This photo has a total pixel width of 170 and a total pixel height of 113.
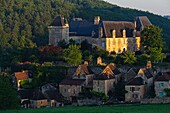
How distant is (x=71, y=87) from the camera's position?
57.9 metres

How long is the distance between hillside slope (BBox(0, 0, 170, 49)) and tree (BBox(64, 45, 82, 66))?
30.8 meters

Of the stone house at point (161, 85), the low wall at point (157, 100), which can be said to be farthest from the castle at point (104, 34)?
the low wall at point (157, 100)

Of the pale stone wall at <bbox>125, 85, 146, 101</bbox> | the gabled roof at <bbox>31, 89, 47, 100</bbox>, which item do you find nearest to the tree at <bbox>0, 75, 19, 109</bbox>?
the gabled roof at <bbox>31, 89, 47, 100</bbox>

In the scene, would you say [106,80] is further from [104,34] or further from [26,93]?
[104,34]

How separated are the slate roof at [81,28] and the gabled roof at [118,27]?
2.36m

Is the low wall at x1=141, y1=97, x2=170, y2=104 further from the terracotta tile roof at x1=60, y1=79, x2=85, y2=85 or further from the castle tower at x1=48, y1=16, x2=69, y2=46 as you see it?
the castle tower at x1=48, y1=16, x2=69, y2=46

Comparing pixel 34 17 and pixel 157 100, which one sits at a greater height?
pixel 34 17

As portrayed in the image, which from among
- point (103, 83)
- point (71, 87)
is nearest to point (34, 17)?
point (71, 87)

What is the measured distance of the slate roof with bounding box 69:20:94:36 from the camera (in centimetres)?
7032

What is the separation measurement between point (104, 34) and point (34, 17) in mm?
47262

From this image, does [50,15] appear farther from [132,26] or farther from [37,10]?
[132,26]

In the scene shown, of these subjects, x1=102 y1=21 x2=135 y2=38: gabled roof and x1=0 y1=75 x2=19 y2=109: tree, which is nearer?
x1=0 y1=75 x2=19 y2=109: tree

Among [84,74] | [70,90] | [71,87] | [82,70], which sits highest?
[82,70]

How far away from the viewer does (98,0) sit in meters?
156
